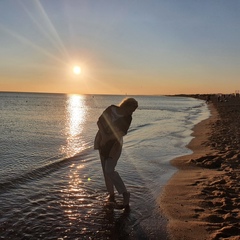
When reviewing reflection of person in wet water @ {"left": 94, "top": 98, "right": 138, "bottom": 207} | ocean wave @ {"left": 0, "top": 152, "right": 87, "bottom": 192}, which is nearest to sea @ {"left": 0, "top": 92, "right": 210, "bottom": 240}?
ocean wave @ {"left": 0, "top": 152, "right": 87, "bottom": 192}

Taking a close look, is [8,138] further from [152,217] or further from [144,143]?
[152,217]

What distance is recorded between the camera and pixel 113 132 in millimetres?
6180

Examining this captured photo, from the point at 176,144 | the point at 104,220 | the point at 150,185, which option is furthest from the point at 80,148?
the point at 104,220

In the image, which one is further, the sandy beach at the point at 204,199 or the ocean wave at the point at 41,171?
the ocean wave at the point at 41,171

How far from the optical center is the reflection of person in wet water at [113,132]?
20.0 ft

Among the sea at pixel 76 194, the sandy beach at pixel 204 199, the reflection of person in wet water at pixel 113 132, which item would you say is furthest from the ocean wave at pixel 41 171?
the sandy beach at pixel 204 199

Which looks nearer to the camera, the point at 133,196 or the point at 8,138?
the point at 133,196

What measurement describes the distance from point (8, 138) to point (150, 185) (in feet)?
39.9

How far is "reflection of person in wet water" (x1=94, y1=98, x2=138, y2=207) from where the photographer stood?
240 inches

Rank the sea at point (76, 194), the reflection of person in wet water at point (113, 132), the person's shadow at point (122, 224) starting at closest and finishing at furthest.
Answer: the person's shadow at point (122, 224), the sea at point (76, 194), the reflection of person in wet water at point (113, 132)

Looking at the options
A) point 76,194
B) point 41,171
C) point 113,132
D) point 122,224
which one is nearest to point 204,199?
point 122,224

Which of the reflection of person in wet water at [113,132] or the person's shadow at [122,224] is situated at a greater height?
the reflection of person in wet water at [113,132]

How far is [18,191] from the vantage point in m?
7.80

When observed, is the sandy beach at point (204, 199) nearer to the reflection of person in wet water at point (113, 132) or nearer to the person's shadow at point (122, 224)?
the person's shadow at point (122, 224)
